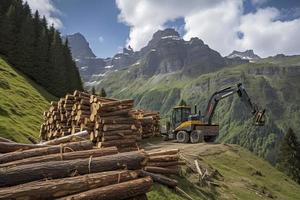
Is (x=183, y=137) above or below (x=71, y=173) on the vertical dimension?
below

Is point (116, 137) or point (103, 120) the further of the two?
point (116, 137)

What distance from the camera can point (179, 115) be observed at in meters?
40.8

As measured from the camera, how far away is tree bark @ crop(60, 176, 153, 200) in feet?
31.9

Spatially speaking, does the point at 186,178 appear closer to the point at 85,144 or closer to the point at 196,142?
the point at 85,144

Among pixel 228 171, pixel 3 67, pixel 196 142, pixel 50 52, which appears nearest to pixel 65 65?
pixel 50 52

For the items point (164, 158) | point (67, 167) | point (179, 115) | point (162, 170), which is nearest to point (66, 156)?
point (67, 167)

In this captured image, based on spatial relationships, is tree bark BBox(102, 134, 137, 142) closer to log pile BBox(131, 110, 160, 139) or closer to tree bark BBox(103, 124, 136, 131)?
tree bark BBox(103, 124, 136, 131)

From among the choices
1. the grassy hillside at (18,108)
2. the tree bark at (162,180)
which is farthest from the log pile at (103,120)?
the grassy hillside at (18,108)

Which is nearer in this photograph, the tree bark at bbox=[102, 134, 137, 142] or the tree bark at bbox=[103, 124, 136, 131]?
the tree bark at bbox=[102, 134, 137, 142]

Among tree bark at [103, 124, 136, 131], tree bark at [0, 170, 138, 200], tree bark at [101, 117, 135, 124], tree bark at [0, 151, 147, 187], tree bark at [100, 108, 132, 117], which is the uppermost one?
tree bark at [100, 108, 132, 117]

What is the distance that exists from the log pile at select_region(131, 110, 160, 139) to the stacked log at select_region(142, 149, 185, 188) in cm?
2395

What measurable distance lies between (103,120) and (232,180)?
384 inches

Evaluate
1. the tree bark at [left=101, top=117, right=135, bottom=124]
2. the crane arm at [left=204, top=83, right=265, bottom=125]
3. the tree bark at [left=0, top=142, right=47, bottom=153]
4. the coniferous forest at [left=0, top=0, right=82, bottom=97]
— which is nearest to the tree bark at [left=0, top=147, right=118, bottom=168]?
the tree bark at [left=0, top=142, right=47, bottom=153]

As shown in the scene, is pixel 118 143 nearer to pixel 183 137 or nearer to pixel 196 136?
pixel 196 136
